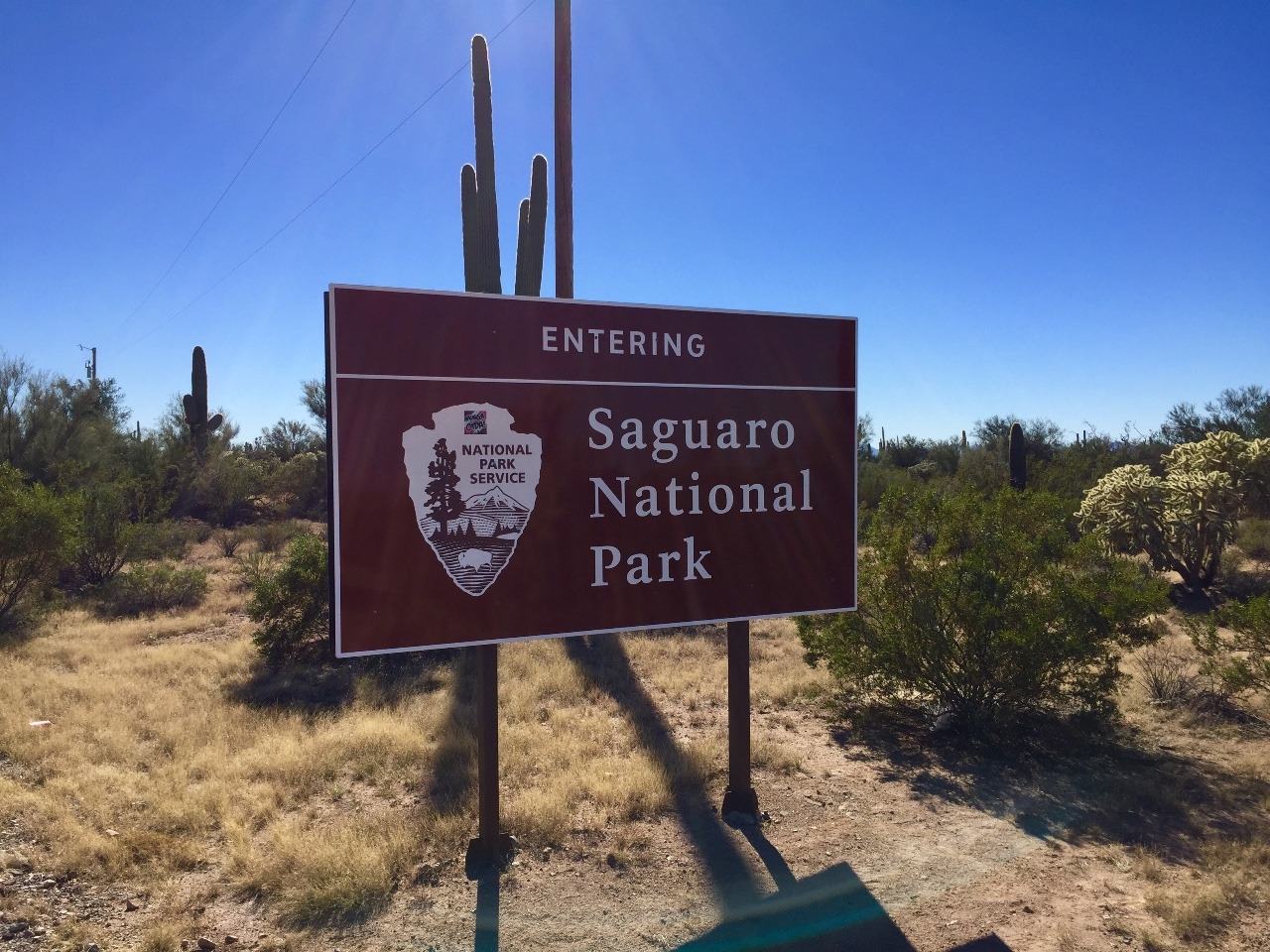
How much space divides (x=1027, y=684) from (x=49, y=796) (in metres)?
6.76

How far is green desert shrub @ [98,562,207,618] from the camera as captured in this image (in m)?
13.6

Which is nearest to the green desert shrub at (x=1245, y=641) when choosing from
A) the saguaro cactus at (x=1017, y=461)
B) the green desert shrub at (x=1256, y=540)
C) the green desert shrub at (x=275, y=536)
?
the green desert shrub at (x=1256, y=540)

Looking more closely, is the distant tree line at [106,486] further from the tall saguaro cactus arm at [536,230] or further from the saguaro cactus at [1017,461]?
the saguaro cactus at [1017,461]

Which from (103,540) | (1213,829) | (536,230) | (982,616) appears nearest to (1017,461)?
(536,230)

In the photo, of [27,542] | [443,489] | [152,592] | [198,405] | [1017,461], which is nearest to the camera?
[443,489]

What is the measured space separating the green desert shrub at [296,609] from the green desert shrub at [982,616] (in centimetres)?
590

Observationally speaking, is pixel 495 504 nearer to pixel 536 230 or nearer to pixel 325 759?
pixel 325 759

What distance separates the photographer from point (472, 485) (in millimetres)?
4848

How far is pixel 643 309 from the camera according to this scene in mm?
5363

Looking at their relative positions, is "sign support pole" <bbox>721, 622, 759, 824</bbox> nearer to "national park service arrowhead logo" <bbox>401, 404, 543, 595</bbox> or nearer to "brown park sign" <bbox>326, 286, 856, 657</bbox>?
"brown park sign" <bbox>326, 286, 856, 657</bbox>

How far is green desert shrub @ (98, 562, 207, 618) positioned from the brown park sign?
10520 millimetres

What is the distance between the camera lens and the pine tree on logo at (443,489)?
4746 mm

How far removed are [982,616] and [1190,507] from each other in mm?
8395

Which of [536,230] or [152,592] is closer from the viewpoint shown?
[536,230]
